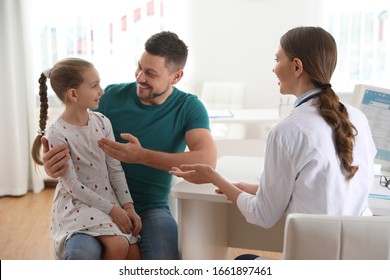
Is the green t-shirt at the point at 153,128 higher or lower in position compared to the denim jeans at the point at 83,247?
higher

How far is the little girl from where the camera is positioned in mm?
1979

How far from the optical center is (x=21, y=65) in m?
4.72

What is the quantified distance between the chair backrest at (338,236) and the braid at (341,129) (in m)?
0.27

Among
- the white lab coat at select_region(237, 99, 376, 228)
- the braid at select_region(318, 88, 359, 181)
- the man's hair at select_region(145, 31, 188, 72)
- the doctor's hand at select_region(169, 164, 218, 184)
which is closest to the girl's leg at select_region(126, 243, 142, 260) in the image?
the doctor's hand at select_region(169, 164, 218, 184)

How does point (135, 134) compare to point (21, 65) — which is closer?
point (135, 134)

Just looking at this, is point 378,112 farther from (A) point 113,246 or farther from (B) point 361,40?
(B) point 361,40

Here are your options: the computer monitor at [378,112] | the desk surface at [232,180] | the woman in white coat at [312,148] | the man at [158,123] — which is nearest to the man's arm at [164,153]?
the man at [158,123]

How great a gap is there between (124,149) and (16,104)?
294cm

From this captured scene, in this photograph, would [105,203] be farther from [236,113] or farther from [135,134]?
[236,113]

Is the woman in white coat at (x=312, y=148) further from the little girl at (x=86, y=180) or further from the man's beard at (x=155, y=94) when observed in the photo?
the man's beard at (x=155, y=94)

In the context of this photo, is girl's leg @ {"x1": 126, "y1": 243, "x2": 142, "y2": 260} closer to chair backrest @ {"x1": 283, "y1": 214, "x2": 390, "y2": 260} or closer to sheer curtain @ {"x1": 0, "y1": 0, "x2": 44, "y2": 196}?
chair backrest @ {"x1": 283, "y1": 214, "x2": 390, "y2": 260}

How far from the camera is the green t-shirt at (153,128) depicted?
2.30 m
